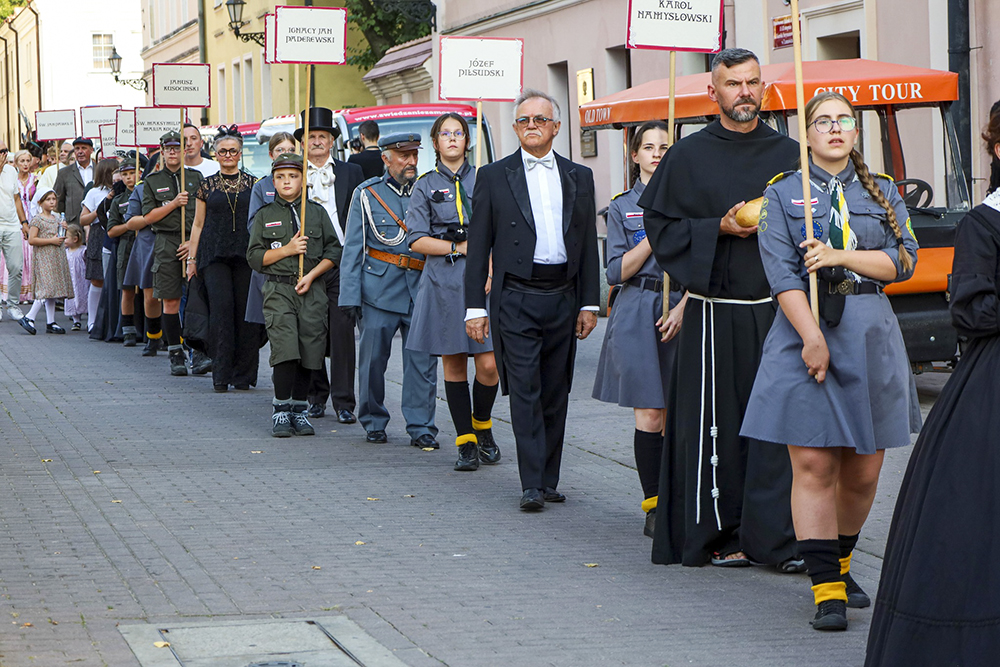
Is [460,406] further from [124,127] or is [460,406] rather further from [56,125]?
[56,125]

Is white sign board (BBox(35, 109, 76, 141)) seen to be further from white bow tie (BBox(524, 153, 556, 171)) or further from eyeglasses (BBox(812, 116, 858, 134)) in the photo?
eyeglasses (BBox(812, 116, 858, 134))

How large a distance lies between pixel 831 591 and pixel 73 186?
16134 mm

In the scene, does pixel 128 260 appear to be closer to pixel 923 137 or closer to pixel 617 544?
pixel 923 137

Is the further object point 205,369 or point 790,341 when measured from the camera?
point 205,369

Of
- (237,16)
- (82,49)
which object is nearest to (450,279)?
(237,16)

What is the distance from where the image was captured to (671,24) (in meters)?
9.23

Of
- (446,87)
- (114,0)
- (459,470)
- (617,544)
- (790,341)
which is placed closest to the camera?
(790,341)

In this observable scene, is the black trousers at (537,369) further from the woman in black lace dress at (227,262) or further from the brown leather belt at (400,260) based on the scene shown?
the woman in black lace dress at (227,262)

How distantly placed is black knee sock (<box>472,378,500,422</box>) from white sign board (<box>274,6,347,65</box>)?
3884mm

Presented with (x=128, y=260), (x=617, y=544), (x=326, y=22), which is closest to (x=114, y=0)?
(x=128, y=260)

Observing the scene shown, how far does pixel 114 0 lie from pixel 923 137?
57.5 meters

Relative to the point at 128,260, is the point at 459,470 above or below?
below

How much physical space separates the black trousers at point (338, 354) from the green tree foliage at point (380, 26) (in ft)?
72.6

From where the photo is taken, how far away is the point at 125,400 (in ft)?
40.9
